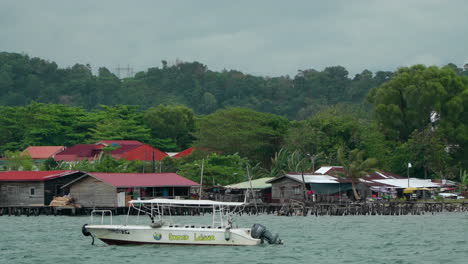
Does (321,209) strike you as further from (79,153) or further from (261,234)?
(79,153)

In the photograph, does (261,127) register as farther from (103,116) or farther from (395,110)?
(103,116)

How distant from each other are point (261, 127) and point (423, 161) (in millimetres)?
25218

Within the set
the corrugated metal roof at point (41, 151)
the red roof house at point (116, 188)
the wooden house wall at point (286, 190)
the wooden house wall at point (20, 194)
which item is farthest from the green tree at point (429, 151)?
the corrugated metal roof at point (41, 151)

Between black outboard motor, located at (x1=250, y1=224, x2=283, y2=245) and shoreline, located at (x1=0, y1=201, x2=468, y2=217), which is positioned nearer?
black outboard motor, located at (x1=250, y1=224, x2=283, y2=245)

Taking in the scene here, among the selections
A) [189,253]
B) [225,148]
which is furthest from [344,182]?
[189,253]

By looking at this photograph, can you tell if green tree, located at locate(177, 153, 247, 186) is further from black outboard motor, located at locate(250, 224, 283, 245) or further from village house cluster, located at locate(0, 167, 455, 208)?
black outboard motor, located at locate(250, 224, 283, 245)

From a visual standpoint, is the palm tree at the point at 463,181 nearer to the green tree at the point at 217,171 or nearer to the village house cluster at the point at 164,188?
the village house cluster at the point at 164,188

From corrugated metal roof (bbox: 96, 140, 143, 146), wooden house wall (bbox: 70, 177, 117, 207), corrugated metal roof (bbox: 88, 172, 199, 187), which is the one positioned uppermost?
corrugated metal roof (bbox: 96, 140, 143, 146)

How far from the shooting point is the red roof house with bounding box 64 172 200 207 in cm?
7750

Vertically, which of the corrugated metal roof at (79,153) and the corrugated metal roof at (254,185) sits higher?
the corrugated metal roof at (79,153)

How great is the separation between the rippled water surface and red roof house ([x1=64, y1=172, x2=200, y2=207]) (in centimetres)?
939

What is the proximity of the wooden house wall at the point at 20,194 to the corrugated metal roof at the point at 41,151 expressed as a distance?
48493mm

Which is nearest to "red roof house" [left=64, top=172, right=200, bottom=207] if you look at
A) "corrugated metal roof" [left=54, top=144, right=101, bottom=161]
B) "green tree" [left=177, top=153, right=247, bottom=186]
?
"green tree" [left=177, top=153, right=247, bottom=186]

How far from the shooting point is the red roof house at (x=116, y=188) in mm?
77500
